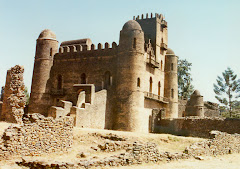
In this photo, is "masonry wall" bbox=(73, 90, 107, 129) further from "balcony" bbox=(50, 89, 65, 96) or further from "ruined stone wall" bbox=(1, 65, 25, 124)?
"ruined stone wall" bbox=(1, 65, 25, 124)

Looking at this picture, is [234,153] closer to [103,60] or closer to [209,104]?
[103,60]

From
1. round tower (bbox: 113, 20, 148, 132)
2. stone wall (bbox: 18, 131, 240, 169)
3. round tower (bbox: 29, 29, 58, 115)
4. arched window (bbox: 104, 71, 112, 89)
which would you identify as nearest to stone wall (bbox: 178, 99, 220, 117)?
round tower (bbox: 113, 20, 148, 132)

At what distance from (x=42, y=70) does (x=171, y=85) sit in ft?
46.6

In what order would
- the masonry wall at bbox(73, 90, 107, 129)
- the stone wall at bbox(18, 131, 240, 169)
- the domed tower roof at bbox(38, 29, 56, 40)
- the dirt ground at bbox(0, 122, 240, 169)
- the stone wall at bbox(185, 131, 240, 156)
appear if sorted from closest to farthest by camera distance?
the stone wall at bbox(18, 131, 240, 169) → the dirt ground at bbox(0, 122, 240, 169) → the stone wall at bbox(185, 131, 240, 156) → the masonry wall at bbox(73, 90, 107, 129) → the domed tower roof at bbox(38, 29, 56, 40)

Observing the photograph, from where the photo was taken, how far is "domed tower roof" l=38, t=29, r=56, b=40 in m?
33.3

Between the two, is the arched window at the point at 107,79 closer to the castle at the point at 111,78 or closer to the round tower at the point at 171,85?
the castle at the point at 111,78

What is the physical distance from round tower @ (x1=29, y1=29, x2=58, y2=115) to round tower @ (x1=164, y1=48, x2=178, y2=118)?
12.7m

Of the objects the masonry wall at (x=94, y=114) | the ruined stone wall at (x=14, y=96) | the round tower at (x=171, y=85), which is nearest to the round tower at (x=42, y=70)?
the masonry wall at (x=94, y=114)

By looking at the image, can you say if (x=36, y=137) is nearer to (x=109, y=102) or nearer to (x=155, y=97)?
(x=109, y=102)

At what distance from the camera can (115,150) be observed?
1508 centimetres

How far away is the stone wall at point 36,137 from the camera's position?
1189 centimetres

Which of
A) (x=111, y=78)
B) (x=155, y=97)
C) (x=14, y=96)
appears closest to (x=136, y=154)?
(x=14, y=96)

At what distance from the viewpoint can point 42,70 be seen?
33.1m

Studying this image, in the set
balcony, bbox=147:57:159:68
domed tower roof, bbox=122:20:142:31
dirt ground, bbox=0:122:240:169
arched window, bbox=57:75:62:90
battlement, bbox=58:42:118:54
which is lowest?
dirt ground, bbox=0:122:240:169
